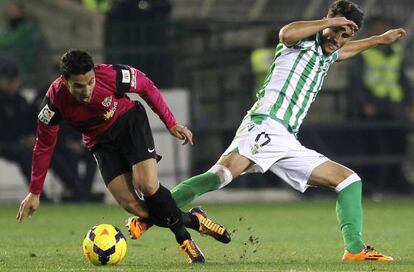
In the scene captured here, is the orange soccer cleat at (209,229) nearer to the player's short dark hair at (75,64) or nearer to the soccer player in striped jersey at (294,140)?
the soccer player in striped jersey at (294,140)

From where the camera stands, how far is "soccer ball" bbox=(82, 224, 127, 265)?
30.2ft

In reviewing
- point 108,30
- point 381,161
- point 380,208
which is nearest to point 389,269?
point 380,208

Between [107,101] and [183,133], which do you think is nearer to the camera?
[183,133]

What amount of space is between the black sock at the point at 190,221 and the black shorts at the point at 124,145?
1.66 feet

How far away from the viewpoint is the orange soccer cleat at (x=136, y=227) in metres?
9.59

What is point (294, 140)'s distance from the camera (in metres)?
9.85

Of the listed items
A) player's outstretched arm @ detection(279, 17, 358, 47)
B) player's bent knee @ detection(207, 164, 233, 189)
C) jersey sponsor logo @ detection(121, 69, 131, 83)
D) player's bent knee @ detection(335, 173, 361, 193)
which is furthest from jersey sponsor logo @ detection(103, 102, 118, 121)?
player's bent knee @ detection(335, 173, 361, 193)

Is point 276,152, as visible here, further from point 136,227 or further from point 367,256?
point 136,227

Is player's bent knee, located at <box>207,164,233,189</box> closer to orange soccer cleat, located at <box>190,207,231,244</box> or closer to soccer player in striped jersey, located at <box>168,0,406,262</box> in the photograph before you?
soccer player in striped jersey, located at <box>168,0,406,262</box>

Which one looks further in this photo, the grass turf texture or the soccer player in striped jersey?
the soccer player in striped jersey

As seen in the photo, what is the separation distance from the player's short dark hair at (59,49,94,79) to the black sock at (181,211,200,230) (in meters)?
1.43

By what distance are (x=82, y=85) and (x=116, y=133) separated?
0.84m

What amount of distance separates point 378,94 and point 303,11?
2.40 m

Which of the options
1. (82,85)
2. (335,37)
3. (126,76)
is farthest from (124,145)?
(335,37)
